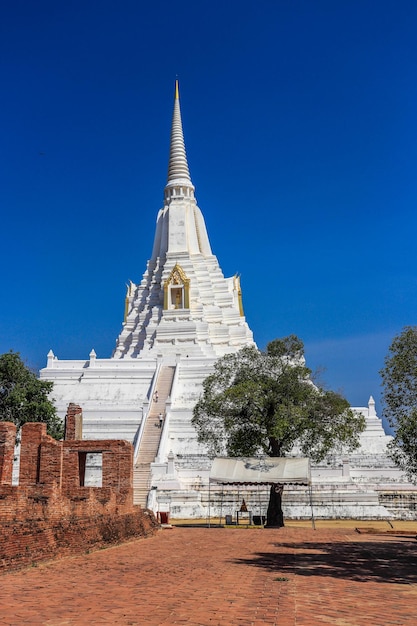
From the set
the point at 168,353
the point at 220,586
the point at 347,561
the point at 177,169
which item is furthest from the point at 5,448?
the point at 177,169

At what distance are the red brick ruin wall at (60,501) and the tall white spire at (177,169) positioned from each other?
1696 inches

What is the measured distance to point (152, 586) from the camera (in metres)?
8.80

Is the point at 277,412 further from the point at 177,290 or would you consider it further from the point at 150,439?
the point at 177,290

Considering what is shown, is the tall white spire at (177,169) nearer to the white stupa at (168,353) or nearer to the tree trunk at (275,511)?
the white stupa at (168,353)

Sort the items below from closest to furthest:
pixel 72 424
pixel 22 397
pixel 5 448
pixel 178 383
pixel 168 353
A: pixel 5 448
pixel 72 424
pixel 22 397
pixel 178 383
pixel 168 353

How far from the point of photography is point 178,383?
131 feet

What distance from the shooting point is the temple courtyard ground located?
21.9 feet

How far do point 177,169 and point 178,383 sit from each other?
27.6 metres

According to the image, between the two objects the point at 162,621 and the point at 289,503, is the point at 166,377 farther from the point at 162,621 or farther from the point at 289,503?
the point at 162,621

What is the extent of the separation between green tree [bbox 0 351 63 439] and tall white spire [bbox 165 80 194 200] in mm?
35623

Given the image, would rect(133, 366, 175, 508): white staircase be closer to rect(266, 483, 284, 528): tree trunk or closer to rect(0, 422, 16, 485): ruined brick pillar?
rect(266, 483, 284, 528): tree trunk

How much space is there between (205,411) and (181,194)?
38.9 m

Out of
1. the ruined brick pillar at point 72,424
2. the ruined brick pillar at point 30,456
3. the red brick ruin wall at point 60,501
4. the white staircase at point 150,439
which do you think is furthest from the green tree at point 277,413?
the ruined brick pillar at point 30,456

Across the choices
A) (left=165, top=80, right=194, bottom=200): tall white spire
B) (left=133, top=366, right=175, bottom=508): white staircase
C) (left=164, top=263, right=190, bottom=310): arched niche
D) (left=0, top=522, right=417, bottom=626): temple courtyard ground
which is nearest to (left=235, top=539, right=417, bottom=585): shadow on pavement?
(left=0, top=522, right=417, bottom=626): temple courtyard ground
